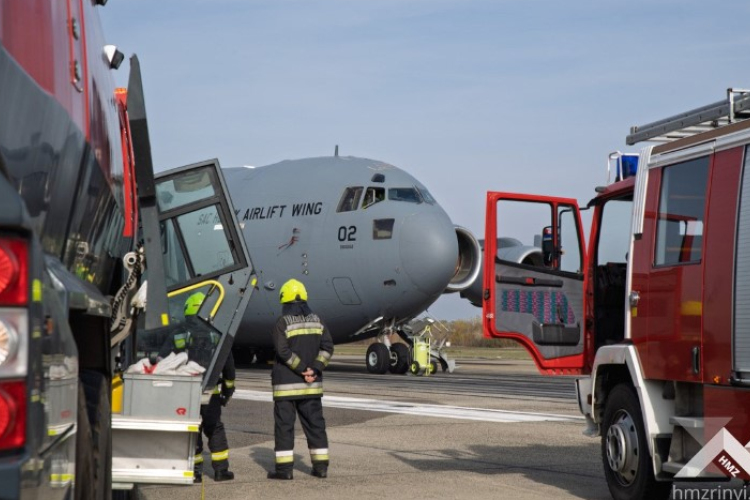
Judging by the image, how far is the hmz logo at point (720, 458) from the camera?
21.7 ft

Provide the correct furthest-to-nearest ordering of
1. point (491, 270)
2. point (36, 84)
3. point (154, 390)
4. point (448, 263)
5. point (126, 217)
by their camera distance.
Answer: point (448, 263) < point (491, 270) < point (126, 217) < point (154, 390) < point (36, 84)

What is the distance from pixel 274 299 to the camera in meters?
25.0

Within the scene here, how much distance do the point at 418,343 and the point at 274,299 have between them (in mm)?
3731

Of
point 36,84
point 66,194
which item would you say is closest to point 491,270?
point 66,194

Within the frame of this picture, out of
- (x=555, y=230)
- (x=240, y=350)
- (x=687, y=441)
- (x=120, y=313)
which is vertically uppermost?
(x=555, y=230)

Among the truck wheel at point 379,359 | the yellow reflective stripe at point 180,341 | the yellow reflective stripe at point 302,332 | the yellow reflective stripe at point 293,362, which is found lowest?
the truck wheel at point 379,359

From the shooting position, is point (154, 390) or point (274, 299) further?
point (274, 299)

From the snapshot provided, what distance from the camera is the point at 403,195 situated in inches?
914

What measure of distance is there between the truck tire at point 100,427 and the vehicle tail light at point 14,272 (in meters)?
2.23

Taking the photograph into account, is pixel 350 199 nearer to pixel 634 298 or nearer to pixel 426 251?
pixel 426 251

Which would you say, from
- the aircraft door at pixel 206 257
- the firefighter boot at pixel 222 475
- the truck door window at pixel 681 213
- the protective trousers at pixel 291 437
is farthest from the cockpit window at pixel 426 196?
the truck door window at pixel 681 213

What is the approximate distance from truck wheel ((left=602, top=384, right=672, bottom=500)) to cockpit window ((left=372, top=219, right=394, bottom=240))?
1453 cm

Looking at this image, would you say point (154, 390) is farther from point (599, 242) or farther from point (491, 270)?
point (599, 242)

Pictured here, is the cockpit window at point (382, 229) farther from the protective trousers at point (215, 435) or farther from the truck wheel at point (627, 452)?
the truck wheel at point (627, 452)
